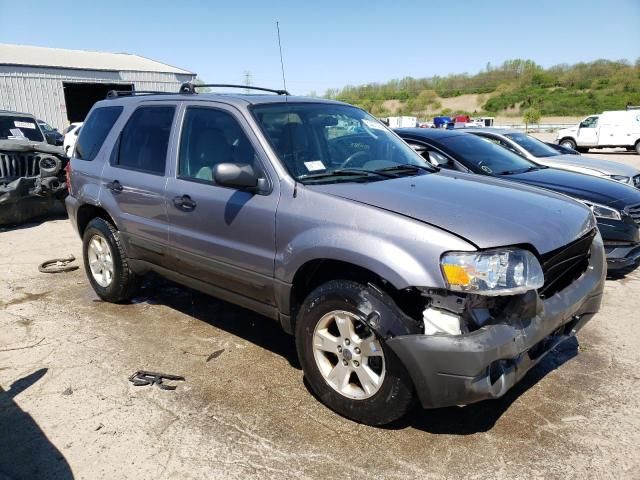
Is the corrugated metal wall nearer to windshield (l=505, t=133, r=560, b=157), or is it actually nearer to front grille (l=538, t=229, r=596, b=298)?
windshield (l=505, t=133, r=560, b=157)

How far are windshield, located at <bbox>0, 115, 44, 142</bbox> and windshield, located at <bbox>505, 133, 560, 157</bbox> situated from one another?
883 cm

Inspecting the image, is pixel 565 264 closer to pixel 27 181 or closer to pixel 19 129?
pixel 27 181

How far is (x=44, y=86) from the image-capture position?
2656cm

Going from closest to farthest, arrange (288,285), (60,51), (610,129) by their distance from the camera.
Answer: (288,285) → (610,129) → (60,51)

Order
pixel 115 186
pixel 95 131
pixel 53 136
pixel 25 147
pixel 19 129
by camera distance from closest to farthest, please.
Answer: pixel 115 186 < pixel 95 131 < pixel 25 147 < pixel 19 129 < pixel 53 136

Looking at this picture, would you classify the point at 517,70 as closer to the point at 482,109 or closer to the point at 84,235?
the point at 482,109

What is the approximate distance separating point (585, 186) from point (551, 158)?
6.41ft

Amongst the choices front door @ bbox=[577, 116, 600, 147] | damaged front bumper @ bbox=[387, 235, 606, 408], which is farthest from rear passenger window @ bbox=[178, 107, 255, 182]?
front door @ bbox=[577, 116, 600, 147]

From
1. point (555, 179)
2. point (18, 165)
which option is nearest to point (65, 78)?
point (18, 165)

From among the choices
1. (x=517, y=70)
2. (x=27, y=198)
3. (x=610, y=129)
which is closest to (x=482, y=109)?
(x=517, y=70)

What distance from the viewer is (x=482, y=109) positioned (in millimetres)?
70750

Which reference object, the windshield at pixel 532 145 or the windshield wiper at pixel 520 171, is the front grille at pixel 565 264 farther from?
the windshield at pixel 532 145

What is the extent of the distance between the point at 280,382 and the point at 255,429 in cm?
58

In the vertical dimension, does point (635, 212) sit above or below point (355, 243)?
below
